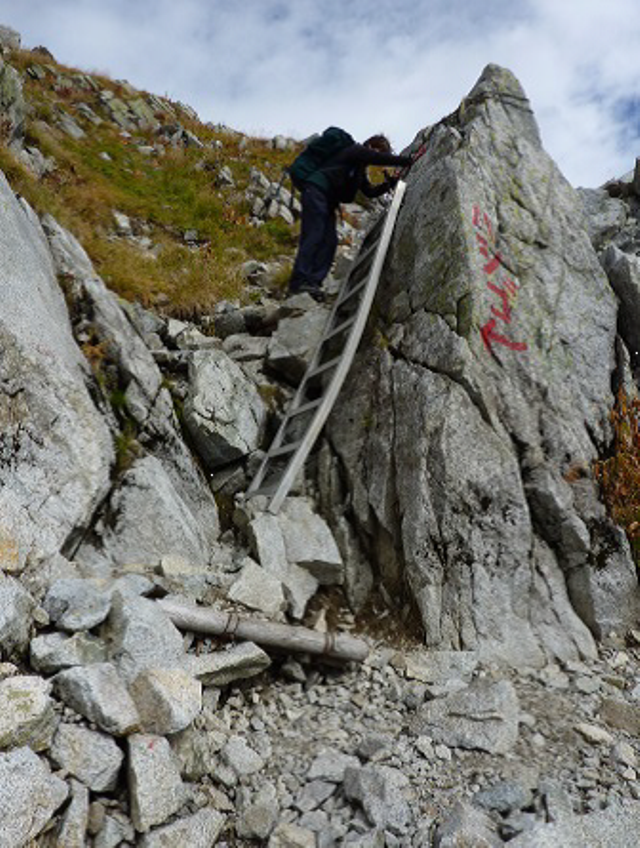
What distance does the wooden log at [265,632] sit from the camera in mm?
4930

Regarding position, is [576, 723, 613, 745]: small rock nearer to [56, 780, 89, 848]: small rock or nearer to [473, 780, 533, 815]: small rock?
[473, 780, 533, 815]: small rock

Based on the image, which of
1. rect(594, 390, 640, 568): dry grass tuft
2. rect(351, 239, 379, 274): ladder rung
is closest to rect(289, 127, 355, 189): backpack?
rect(351, 239, 379, 274): ladder rung

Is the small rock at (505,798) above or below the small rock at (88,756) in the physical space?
above

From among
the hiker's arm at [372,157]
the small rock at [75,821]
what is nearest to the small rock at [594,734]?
the small rock at [75,821]

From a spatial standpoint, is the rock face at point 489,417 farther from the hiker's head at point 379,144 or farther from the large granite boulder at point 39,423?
the large granite boulder at point 39,423

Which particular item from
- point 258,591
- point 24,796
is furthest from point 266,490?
point 24,796

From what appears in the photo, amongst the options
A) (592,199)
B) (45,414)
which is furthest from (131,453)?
(592,199)

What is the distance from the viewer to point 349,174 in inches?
432

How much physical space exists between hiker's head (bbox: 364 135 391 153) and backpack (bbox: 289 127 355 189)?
430 millimetres

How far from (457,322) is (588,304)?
8.40ft

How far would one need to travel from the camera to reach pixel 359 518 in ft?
22.9

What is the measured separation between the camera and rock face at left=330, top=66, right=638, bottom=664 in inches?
240

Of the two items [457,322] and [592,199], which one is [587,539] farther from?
[592,199]

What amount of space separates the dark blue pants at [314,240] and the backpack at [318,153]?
275mm
